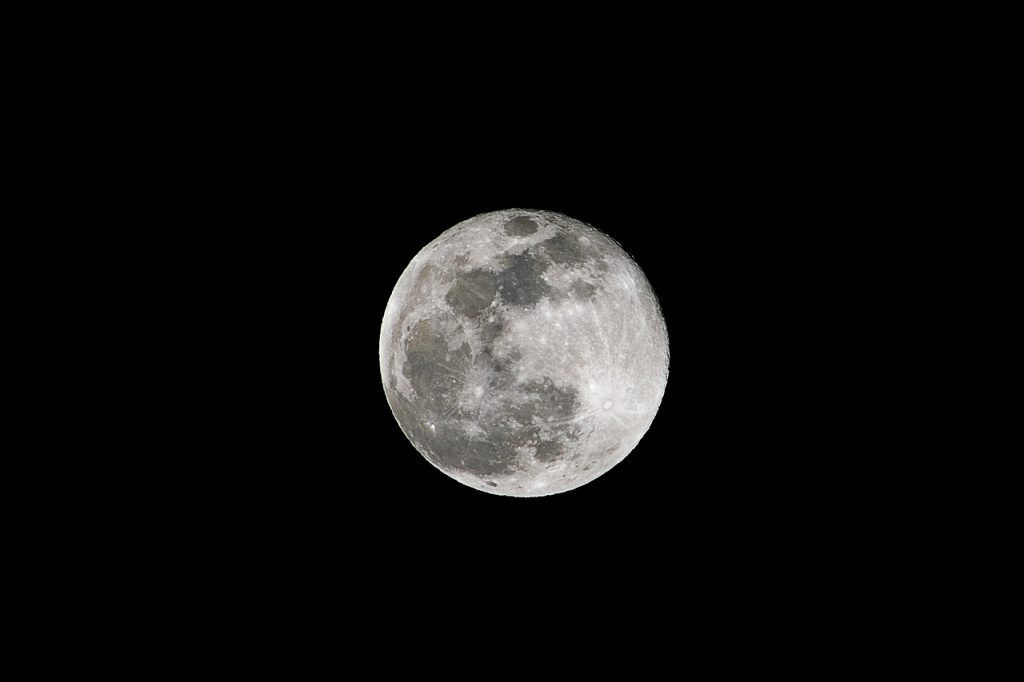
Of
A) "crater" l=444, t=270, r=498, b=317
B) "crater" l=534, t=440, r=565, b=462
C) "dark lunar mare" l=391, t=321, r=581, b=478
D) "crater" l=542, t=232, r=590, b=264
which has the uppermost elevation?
"crater" l=542, t=232, r=590, b=264

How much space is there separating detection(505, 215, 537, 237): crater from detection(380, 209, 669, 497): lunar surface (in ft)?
0.04

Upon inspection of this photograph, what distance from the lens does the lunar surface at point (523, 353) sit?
12.9 ft

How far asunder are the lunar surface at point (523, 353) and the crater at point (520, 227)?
0.01m

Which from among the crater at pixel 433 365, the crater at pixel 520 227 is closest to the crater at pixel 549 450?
the crater at pixel 433 365

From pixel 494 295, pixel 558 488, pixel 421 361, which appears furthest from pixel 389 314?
pixel 558 488

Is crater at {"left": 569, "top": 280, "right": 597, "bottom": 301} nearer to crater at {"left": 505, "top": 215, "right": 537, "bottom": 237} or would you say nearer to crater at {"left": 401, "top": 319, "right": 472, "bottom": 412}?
crater at {"left": 505, "top": 215, "right": 537, "bottom": 237}

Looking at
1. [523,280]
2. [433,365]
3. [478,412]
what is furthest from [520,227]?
[478,412]

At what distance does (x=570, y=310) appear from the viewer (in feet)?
13.0

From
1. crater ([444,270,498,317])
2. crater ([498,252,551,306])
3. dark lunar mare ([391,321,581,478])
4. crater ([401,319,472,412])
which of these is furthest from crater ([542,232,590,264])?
crater ([401,319,472,412])

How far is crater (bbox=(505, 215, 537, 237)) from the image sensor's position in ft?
13.9

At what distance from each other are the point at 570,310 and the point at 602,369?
42 centimetres

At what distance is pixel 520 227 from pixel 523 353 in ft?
2.97

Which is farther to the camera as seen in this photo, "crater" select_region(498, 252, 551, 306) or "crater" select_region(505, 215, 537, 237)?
"crater" select_region(505, 215, 537, 237)

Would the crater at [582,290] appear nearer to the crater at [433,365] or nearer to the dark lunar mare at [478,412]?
the dark lunar mare at [478,412]
